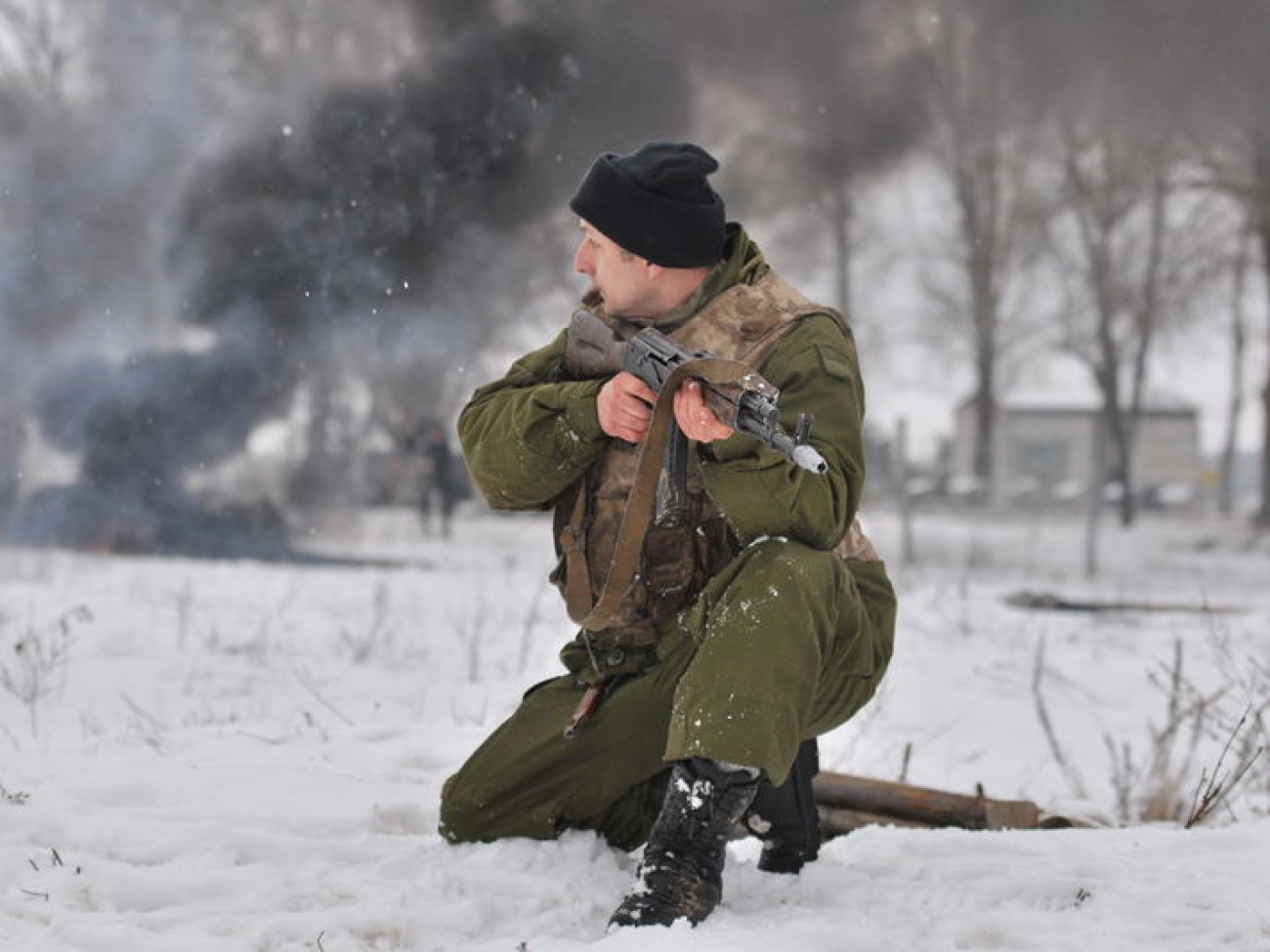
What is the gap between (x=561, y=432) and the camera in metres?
2.10

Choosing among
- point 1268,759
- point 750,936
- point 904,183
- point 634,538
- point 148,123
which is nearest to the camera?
point 750,936

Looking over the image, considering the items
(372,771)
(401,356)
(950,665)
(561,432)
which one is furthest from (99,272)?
(561,432)

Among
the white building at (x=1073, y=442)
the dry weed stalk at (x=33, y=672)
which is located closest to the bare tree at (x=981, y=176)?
the dry weed stalk at (x=33, y=672)

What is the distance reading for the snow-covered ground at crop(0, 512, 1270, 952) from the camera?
1.87 meters

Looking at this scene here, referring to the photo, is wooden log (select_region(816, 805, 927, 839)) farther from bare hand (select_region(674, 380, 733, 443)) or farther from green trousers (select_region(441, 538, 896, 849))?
bare hand (select_region(674, 380, 733, 443))

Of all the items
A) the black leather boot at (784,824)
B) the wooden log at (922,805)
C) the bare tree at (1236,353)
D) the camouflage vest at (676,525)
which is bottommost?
the wooden log at (922,805)

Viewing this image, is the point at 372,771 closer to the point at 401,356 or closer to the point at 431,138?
the point at 431,138

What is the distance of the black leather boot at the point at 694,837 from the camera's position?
1.79 meters

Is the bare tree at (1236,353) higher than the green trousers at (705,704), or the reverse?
the bare tree at (1236,353)

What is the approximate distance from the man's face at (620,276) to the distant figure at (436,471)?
11.5 m

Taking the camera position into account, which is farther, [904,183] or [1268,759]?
[904,183]

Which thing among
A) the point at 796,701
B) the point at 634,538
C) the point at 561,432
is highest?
the point at 561,432

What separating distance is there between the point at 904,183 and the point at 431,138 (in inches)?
221

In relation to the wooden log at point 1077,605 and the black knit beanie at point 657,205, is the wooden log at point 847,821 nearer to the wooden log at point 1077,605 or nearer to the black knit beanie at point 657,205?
the black knit beanie at point 657,205
